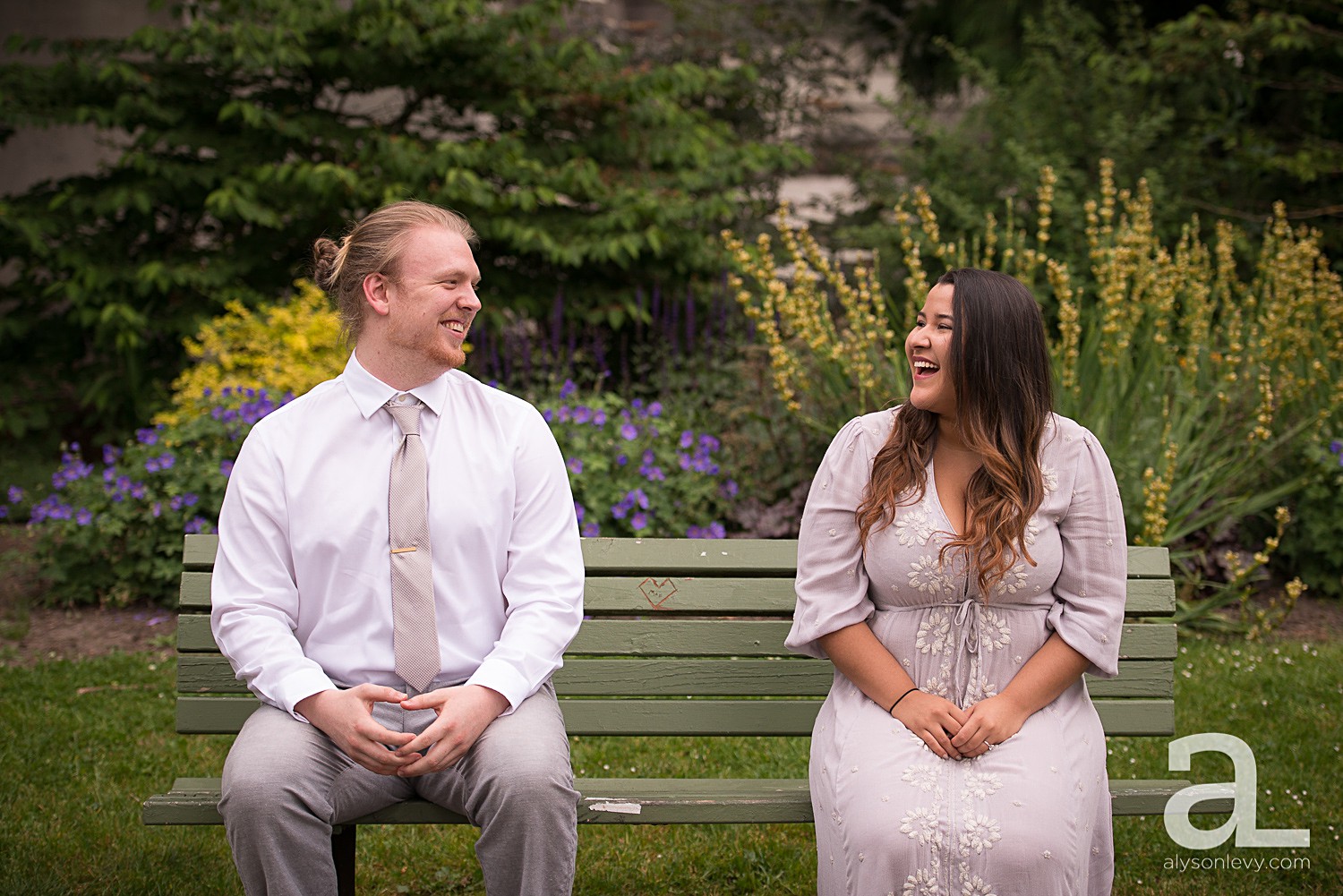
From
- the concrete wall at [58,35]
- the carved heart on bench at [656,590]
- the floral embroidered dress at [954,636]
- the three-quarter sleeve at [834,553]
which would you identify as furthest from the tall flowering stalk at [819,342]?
the concrete wall at [58,35]

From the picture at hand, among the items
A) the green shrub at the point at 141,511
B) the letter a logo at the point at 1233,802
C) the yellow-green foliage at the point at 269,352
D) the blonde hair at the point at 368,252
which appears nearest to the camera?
the blonde hair at the point at 368,252

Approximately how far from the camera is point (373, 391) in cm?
265

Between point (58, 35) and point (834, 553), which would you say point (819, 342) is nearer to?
point (834, 553)

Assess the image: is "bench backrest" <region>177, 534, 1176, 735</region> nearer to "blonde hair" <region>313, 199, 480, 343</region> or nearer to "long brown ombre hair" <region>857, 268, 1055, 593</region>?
"long brown ombre hair" <region>857, 268, 1055, 593</region>

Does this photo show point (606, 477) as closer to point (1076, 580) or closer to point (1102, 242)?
point (1102, 242)

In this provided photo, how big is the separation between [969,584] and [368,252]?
1504mm

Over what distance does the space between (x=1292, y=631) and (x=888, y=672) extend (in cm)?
320

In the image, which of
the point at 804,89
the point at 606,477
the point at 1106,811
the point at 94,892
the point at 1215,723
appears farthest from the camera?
the point at 804,89

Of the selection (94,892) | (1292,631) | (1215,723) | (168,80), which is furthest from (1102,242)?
(168,80)

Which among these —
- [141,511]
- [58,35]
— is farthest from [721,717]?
[58,35]

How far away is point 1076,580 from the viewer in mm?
2619

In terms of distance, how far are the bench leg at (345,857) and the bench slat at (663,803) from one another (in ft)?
0.30

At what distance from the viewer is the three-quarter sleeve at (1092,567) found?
2.57 meters

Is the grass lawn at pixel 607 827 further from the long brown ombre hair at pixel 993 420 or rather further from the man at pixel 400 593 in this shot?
the long brown ombre hair at pixel 993 420
